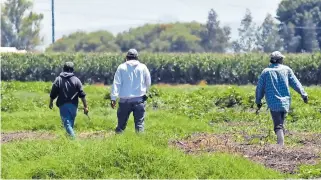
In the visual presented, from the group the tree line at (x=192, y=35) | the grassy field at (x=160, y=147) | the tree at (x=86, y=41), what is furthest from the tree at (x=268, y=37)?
the grassy field at (x=160, y=147)

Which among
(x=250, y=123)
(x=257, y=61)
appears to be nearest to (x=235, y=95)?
(x=250, y=123)

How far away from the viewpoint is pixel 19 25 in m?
106

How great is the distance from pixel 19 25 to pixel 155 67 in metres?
53.7

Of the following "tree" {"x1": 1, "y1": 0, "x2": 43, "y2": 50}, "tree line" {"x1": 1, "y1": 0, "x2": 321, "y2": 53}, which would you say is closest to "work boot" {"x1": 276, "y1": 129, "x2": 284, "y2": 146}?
"tree line" {"x1": 1, "y1": 0, "x2": 321, "y2": 53}

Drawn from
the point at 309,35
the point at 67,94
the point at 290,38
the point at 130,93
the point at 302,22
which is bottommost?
the point at 290,38

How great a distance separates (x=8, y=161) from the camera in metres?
11.2

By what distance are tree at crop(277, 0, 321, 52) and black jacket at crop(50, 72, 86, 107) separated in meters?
78.4

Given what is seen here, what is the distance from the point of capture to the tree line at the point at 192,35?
92.4 meters

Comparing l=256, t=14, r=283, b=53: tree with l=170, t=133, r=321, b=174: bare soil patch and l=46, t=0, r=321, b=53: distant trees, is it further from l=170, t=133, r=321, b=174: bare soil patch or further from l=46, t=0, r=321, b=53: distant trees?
l=170, t=133, r=321, b=174: bare soil patch

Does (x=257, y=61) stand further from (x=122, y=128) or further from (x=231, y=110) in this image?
(x=122, y=128)

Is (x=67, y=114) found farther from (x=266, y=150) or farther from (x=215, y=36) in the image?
(x=215, y=36)

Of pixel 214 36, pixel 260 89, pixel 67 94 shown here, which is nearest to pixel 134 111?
pixel 67 94

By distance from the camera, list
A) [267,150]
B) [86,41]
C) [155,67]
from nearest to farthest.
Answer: [267,150] < [155,67] < [86,41]

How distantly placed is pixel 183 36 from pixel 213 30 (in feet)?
15.5
